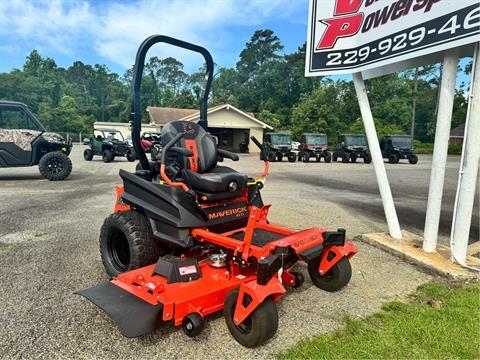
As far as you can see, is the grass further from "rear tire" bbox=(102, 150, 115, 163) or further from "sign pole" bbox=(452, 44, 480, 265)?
"rear tire" bbox=(102, 150, 115, 163)

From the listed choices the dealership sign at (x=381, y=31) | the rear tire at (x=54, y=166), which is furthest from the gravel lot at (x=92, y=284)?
the rear tire at (x=54, y=166)

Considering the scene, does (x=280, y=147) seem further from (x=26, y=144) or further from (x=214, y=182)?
(x=214, y=182)

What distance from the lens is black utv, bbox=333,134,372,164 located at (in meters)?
23.8

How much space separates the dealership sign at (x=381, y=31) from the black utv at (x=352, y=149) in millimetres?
19291

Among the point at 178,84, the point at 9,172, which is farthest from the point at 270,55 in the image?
the point at 9,172

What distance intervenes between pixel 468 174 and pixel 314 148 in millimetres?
19999

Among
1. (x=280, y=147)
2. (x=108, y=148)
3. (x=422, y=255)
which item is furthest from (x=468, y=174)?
(x=280, y=147)

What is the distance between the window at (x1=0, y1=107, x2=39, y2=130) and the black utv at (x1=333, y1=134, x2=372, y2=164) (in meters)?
18.7

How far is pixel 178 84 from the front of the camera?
97688mm

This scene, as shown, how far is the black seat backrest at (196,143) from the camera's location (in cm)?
396

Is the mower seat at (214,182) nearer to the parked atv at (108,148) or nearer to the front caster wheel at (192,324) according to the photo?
the front caster wheel at (192,324)

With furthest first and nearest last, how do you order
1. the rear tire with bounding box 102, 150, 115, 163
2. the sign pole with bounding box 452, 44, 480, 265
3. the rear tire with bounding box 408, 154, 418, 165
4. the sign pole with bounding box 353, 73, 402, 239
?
the rear tire with bounding box 408, 154, 418, 165, the rear tire with bounding box 102, 150, 115, 163, the sign pole with bounding box 353, 73, 402, 239, the sign pole with bounding box 452, 44, 480, 265

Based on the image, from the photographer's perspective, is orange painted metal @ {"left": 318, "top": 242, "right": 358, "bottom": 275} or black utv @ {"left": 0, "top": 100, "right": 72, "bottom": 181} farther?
black utv @ {"left": 0, "top": 100, "right": 72, "bottom": 181}

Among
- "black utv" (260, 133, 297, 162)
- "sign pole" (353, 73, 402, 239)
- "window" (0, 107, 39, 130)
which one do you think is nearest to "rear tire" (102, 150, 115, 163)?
"window" (0, 107, 39, 130)
